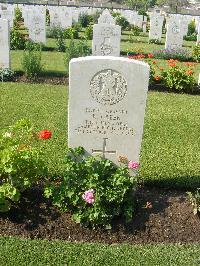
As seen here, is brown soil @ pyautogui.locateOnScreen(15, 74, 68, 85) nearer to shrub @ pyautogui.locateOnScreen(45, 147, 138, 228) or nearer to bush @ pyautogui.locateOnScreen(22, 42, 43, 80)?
bush @ pyautogui.locateOnScreen(22, 42, 43, 80)

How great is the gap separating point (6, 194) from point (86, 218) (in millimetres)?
939

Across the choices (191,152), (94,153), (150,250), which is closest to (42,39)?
(191,152)

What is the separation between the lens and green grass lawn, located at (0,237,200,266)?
4.27 m

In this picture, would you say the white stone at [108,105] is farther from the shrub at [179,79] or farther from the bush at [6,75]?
the bush at [6,75]

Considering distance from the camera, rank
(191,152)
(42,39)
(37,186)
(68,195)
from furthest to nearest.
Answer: (42,39) → (191,152) → (37,186) → (68,195)

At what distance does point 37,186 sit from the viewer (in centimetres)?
554

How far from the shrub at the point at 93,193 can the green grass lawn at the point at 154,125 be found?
1.16m

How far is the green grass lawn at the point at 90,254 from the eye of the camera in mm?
4266

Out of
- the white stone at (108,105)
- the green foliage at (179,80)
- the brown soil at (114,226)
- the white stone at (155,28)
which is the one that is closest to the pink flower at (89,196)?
the brown soil at (114,226)

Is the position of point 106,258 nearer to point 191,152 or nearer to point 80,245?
point 80,245

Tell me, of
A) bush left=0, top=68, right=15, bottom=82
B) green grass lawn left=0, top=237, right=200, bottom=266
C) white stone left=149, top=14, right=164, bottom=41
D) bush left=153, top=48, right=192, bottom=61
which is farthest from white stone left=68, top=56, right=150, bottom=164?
white stone left=149, top=14, right=164, bottom=41

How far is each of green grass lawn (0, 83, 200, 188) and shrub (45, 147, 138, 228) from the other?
1163 mm

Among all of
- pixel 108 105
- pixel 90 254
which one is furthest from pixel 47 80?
pixel 90 254

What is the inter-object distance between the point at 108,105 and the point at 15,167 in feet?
4.29
